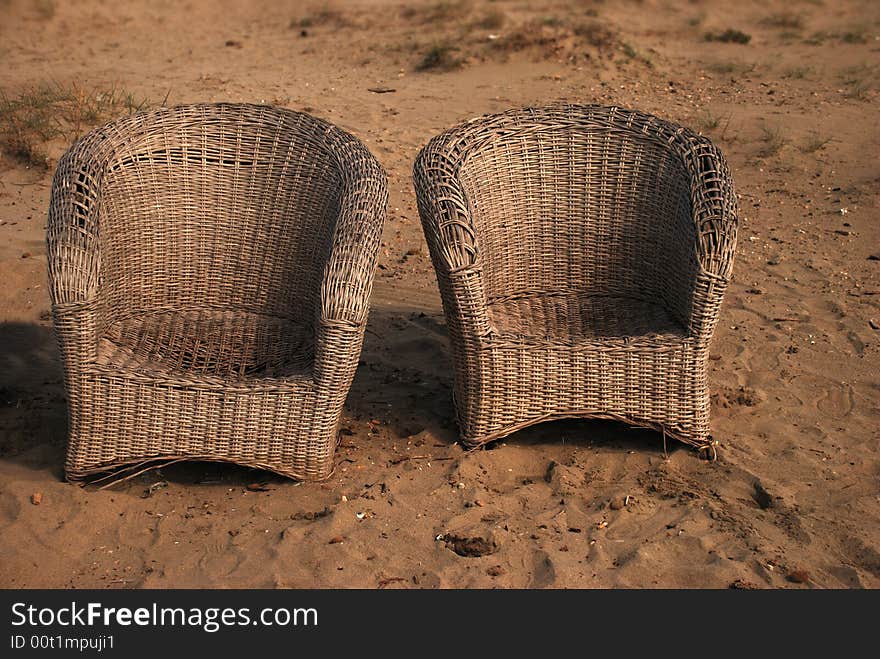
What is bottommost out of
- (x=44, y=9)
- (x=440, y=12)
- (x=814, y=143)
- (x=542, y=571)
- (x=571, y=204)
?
(x=542, y=571)

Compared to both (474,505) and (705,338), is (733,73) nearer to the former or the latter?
(705,338)

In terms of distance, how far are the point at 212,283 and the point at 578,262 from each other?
5.75 ft

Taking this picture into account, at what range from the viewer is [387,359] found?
5773 millimetres

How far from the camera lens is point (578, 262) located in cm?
548

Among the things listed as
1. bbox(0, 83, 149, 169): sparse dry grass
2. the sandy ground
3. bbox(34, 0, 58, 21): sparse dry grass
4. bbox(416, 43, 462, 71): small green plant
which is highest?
bbox(34, 0, 58, 21): sparse dry grass

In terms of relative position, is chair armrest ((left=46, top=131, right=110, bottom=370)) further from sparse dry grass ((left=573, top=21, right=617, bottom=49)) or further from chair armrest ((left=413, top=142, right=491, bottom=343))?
sparse dry grass ((left=573, top=21, right=617, bottom=49))

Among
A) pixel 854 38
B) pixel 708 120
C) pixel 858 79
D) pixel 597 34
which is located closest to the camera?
pixel 708 120

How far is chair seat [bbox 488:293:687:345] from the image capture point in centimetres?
506

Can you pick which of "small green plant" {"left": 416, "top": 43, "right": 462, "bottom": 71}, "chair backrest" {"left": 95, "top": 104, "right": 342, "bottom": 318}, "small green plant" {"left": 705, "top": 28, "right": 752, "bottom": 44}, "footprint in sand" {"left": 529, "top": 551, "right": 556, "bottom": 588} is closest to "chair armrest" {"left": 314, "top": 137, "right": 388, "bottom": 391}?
"chair backrest" {"left": 95, "top": 104, "right": 342, "bottom": 318}

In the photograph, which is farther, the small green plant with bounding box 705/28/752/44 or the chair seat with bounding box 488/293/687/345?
the small green plant with bounding box 705/28/752/44

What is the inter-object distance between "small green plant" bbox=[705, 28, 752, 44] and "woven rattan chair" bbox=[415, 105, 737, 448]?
699 centimetres

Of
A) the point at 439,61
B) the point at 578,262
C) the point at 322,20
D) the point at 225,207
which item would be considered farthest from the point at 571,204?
the point at 322,20

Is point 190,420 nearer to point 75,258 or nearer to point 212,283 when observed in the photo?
point 75,258

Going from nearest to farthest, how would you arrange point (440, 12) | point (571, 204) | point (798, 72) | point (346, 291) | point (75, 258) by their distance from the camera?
point (346, 291)
point (75, 258)
point (571, 204)
point (798, 72)
point (440, 12)
